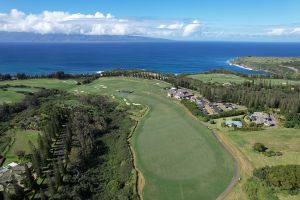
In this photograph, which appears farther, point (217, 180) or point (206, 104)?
point (206, 104)

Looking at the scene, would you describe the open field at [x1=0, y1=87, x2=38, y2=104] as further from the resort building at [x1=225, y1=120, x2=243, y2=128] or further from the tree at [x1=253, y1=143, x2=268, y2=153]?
the tree at [x1=253, y1=143, x2=268, y2=153]

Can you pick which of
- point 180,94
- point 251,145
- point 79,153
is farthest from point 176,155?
point 180,94

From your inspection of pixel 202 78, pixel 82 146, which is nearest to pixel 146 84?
pixel 202 78

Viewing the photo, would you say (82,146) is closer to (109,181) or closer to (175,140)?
(109,181)

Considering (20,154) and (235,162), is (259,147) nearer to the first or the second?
(235,162)

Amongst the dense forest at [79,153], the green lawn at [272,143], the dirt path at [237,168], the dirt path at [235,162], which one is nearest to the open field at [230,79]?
the dense forest at [79,153]

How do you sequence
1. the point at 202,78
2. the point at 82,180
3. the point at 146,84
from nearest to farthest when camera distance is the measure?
1. the point at 82,180
2. the point at 146,84
3. the point at 202,78

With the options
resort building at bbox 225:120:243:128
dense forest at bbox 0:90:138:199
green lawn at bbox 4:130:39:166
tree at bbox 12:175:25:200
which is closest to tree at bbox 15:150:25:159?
green lawn at bbox 4:130:39:166
